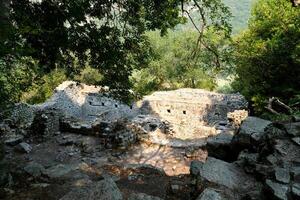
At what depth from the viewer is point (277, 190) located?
5598 millimetres

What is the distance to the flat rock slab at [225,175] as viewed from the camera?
21.6 feet

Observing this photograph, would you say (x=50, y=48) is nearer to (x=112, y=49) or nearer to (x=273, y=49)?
(x=112, y=49)

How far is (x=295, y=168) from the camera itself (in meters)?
6.23

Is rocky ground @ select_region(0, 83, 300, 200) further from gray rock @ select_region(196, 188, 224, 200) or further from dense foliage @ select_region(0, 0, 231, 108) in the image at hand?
dense foliage @ select_region(0, 0, 231, 108)

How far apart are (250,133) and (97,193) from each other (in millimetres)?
4258

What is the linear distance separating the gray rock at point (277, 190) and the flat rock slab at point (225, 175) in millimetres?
760

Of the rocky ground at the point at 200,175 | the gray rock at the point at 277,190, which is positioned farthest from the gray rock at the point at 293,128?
the gray rock at the point at 277,190

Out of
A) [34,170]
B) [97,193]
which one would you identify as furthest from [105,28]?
[97,193]

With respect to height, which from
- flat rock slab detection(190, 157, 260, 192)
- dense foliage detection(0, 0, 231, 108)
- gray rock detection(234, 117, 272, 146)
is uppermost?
dense foliage detection(0, 0, 231, 108)

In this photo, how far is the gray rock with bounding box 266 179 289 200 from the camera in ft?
17.9

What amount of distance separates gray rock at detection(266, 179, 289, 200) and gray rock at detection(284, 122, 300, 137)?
5.92 feet

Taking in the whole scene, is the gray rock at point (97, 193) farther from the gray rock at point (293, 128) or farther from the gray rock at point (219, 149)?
the gray rock at point (219, 149)

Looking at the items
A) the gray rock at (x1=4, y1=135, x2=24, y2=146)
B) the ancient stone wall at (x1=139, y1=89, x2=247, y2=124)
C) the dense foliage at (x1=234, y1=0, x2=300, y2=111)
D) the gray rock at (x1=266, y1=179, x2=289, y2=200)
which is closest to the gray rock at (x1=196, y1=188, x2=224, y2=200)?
the gray rock at (x1=266, y1=179, x2=289, y2=200)

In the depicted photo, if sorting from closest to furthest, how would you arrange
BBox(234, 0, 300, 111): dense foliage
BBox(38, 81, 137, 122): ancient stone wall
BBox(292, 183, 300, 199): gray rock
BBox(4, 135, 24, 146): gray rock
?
BBox(292, 183, 300, 199): gray rock
BBox(4, 135, 24, 146): gray rock
BBox(234, 0, 300, 111): dense foliage
BBox(38, 81, 137, 122): ancient stone wall
